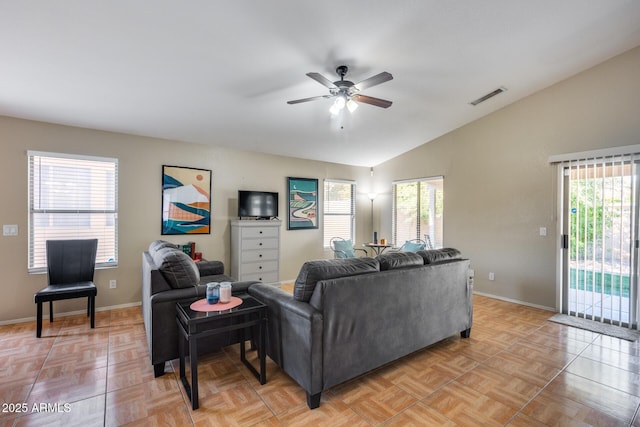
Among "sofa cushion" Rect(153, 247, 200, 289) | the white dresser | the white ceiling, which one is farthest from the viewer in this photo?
the white dresser

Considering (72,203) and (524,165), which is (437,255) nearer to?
(524,165)

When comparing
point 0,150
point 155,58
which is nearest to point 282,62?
point 155,58

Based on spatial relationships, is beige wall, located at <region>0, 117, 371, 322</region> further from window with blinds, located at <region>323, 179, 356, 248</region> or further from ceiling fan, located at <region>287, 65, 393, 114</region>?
ceiling fan, located at <region>287, 65, 393, 114</region>

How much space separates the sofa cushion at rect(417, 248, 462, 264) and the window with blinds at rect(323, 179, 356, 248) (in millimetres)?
3368

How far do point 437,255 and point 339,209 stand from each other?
362 cm

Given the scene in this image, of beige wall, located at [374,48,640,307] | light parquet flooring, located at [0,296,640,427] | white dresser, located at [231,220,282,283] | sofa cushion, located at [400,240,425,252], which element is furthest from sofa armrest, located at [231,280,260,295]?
beige wall, located at [374,48,640,307]

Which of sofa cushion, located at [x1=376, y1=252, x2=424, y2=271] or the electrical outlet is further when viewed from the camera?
the electrical outlet

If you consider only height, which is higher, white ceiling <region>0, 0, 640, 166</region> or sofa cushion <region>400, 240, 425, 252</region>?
white ceiling <region>0, 0, 640, 166</region>

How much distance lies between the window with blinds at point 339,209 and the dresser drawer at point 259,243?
4.75 ft

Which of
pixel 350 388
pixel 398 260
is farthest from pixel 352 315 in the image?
pixel 398 260

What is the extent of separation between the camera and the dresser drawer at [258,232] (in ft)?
15.8

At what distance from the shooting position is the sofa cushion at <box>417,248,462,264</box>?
2900 millimetres

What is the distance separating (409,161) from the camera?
20.2 ft

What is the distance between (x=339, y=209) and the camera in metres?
6.49
